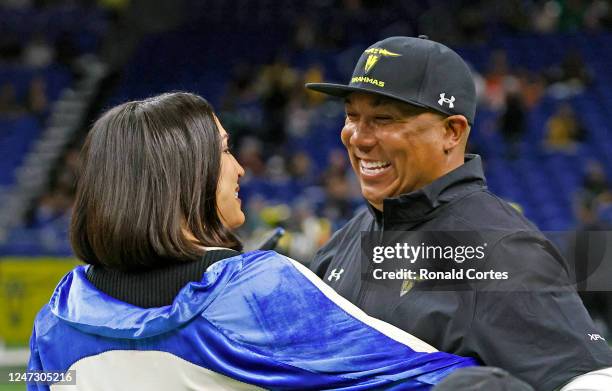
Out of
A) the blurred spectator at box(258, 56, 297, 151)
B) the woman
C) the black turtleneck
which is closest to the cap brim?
the woman

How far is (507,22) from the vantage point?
16562 millimetres

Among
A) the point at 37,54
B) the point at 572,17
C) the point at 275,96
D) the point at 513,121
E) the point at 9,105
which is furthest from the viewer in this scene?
the point at 37,54

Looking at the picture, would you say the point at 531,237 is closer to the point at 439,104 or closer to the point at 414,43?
the point at 439,104

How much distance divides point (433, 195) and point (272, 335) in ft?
→ 2.44

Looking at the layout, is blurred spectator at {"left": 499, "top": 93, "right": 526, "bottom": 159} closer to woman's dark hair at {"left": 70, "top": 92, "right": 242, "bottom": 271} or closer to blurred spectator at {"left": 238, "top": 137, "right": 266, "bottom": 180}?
blurred spectator at {"left": 238, "top": 137, "right": 266, "bottom": 180}

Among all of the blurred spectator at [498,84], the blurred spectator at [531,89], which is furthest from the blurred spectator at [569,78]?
the blurred spectator at [498,84]

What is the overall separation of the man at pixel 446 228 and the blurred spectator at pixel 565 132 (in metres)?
10.9

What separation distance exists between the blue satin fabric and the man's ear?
2.36 ft

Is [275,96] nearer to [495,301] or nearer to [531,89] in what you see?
[531,89]

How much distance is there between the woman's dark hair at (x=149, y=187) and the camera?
2.33 meters

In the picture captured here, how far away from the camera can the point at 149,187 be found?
92.4 inches

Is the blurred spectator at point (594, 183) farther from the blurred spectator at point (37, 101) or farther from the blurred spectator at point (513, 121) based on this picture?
the blurred spectator at point (37, 101)

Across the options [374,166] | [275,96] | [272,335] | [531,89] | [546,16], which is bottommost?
[275,96]

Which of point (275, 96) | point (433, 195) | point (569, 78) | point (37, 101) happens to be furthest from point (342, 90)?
point (37, 101)
